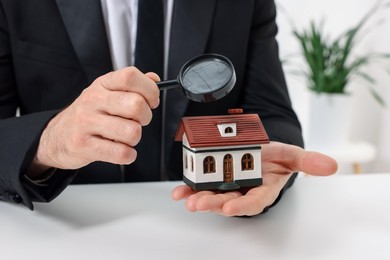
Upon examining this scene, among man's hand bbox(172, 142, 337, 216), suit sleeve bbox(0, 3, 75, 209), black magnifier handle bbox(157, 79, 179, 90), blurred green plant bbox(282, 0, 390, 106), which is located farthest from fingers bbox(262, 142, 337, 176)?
blurred green plant bbox(282, 0, 390, 106)

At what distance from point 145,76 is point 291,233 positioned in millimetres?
362

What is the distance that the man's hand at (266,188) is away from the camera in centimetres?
73

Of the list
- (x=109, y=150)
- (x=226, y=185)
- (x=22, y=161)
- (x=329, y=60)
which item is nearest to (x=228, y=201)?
(x=226, y=185)

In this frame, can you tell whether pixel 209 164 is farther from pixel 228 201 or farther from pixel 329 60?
pixel 329 60

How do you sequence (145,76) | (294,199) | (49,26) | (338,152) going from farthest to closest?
1. (338,152)
2. (49,26)
3. (294,199)
4. (145,76)

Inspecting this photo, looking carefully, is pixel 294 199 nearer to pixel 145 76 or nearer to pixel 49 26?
pixel 145 76

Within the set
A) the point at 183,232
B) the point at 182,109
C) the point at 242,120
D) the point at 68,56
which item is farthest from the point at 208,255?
the point at 68,56

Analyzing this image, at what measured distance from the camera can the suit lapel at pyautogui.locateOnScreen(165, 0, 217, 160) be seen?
1.17 m

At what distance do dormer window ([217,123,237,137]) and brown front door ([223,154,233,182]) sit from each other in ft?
0.13

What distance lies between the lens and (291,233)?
33.0 inches

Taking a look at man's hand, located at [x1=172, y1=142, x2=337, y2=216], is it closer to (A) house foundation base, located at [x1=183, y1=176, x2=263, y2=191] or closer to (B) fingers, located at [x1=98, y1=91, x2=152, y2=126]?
(A) house foundation base, located at [x1=183, y1=176, x2=263, y2=191]

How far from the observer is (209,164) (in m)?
0.83

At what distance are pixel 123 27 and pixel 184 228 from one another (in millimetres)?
540

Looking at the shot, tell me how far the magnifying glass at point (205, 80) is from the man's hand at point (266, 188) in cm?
16
